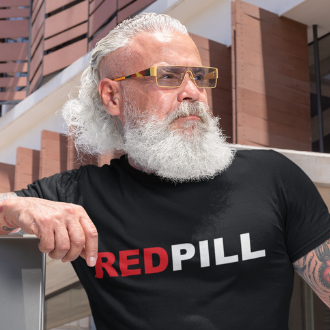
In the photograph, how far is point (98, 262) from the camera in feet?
3.70

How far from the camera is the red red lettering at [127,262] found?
1.09 m

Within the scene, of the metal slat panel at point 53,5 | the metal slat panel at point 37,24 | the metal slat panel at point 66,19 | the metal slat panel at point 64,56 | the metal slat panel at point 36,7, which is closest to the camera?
the metal slat panel at point 64,56

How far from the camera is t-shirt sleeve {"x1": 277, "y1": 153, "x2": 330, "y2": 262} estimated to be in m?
1.07

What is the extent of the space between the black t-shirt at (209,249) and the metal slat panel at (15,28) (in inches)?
342

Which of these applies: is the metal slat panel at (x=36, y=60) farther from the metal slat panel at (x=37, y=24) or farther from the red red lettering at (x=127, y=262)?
the red red lettering at (x=127, y=262)

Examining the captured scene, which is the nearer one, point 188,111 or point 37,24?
point 188,111

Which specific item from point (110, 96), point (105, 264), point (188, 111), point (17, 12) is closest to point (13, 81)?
point (17, 12)

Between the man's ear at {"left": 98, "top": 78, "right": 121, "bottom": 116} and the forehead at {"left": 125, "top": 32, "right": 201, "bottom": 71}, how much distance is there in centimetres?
11

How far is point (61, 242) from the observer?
87 cm

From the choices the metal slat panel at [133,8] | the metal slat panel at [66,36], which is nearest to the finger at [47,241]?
the metal slat panel at [133,8]

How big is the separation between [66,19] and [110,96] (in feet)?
22.6

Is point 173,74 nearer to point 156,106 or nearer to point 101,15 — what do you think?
point 156,106

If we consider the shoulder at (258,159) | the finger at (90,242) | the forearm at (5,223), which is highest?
the shoulder at (258,159)

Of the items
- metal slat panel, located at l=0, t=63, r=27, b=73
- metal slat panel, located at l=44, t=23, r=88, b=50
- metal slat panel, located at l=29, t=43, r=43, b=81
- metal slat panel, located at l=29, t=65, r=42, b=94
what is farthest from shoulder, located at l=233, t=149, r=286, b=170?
metal slat panel, located at l=0, t=63, r=27, b=73
